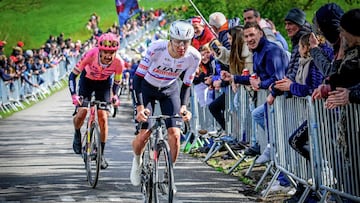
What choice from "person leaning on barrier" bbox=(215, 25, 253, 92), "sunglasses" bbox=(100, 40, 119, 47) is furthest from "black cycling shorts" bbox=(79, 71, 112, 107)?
"person leaning on barrier" bbox=(215, 25, 253, 92)

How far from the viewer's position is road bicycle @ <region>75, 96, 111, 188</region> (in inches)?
477

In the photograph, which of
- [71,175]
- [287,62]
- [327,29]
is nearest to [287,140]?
[287,62]

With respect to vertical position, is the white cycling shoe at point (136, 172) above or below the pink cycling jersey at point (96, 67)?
below

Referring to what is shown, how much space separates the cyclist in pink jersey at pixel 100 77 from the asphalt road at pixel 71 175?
61cm

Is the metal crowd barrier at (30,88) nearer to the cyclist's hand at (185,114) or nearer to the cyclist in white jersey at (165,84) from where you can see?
the cyclist in white jersey at (165,84)

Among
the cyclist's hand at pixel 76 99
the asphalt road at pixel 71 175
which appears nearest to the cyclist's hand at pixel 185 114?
the asphalt road at pixel 71 175

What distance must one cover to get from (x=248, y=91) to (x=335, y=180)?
4338 millimetres

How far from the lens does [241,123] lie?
13055mm

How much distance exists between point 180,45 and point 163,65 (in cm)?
60

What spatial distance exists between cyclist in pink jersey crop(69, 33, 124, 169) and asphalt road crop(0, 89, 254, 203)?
0.61m

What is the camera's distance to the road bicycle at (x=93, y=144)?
477 inches

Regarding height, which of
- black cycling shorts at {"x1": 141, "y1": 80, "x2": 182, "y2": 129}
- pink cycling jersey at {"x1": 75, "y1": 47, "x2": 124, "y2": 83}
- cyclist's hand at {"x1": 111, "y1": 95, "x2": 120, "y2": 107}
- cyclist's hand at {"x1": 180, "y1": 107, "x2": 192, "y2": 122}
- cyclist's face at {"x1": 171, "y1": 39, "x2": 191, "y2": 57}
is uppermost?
cyclist's face at {"x1": 171, "y1": 39, "x2": 191, "y2": 57}

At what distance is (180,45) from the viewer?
32.3 ft

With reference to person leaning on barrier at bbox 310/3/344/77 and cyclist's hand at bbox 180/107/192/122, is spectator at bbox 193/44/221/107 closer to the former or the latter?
cyclist's hand at bbox 180/107/192/122
